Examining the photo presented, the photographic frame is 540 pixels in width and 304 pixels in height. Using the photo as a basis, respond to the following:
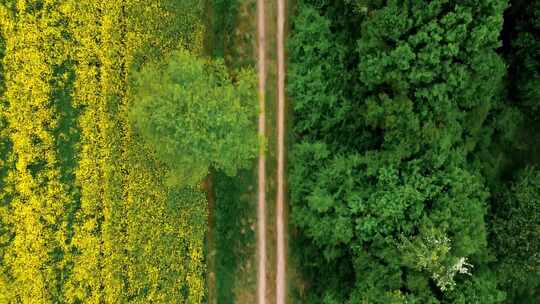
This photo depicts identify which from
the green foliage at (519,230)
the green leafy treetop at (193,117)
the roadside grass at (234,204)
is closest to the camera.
→ the green leafy treetop at (193,117)

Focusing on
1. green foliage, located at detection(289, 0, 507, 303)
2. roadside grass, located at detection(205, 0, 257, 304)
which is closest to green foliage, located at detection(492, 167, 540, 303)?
green foliage, located at detection(289, 0, 507, 303)

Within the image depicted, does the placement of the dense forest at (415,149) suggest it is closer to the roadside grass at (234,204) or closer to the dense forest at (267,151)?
the dense forest at (267,151)

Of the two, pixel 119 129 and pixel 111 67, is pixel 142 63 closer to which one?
pixel 111 67

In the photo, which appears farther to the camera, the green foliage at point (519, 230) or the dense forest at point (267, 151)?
the green foliage at point (519, 230)

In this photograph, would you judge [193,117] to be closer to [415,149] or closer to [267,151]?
[267,151]

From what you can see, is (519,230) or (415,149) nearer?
(415,149)

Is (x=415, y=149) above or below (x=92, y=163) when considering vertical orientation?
above

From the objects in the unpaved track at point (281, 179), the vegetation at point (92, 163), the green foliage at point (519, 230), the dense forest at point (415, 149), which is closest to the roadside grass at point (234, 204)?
the vegetation at point (92, 163)

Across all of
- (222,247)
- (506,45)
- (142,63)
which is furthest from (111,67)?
(506,45)

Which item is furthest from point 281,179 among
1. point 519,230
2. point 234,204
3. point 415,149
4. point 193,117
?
point 519,230
